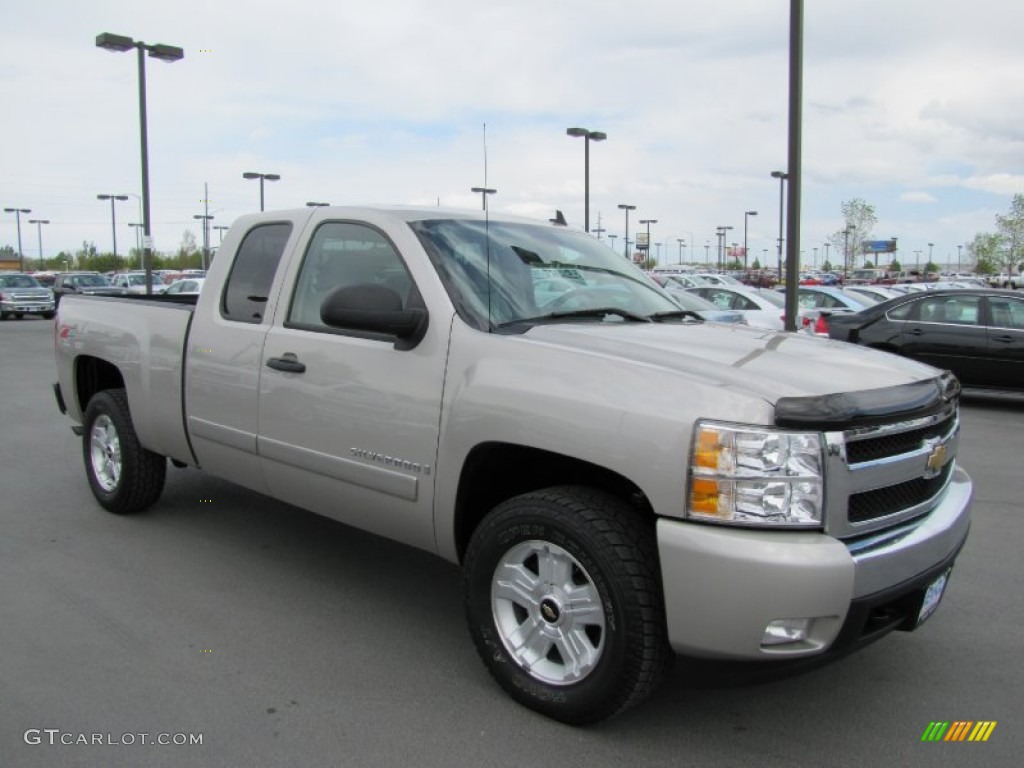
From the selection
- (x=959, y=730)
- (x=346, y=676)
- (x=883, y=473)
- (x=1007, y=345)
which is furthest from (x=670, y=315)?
(x=1007, y=345)

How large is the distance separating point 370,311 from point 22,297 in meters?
33.7

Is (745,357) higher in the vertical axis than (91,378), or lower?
higher

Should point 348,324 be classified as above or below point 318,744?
above

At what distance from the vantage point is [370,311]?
3424 mm

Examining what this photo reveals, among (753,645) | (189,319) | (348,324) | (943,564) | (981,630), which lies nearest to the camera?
(753,645)

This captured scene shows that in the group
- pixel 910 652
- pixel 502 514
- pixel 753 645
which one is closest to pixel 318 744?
pixel 502 514

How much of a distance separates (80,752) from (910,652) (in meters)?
3.27

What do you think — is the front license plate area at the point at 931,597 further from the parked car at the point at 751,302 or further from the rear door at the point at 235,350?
the parked car at the point at 751,302

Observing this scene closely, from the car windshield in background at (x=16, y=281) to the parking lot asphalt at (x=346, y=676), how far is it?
31.6 m

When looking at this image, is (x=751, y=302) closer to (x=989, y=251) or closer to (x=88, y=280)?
(x=88, y=280)

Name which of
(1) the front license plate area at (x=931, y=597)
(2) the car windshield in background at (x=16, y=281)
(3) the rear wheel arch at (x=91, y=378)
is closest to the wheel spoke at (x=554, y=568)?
(1) the front license plate area at (x=931, y=597)

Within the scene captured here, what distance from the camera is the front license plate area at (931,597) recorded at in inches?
119

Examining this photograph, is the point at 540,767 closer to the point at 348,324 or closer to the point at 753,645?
the point at 753,645

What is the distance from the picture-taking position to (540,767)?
113 inches
